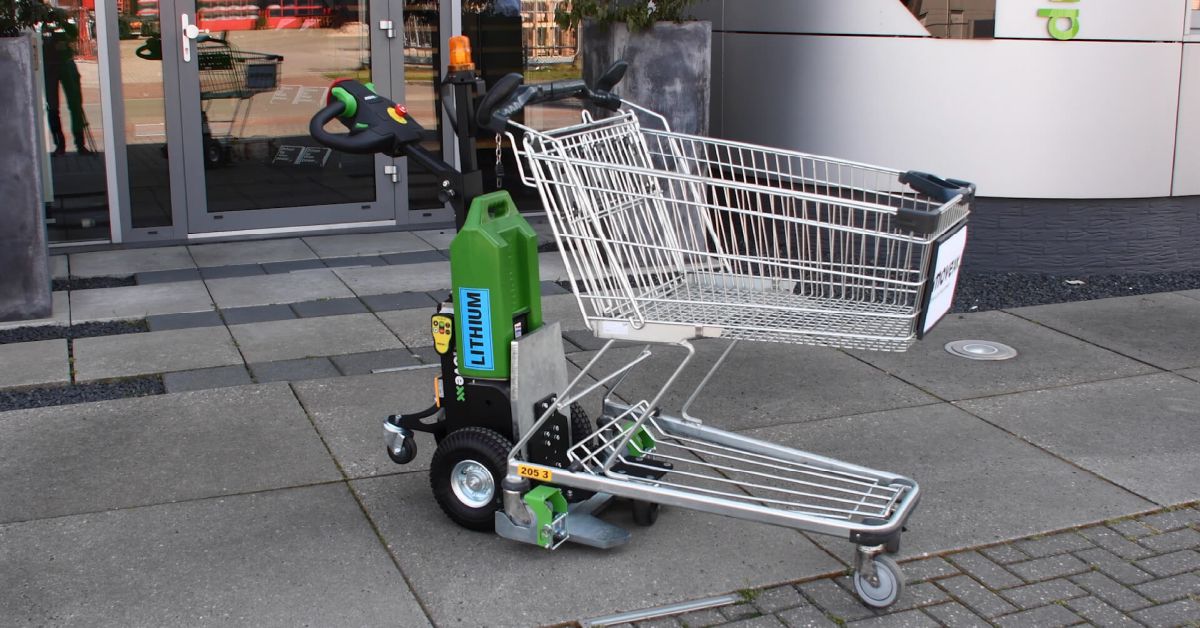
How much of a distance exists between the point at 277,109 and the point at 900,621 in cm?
684

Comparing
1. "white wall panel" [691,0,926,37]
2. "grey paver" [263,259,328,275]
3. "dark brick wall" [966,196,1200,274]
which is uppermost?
"white wall panel" [691,0,926,37]

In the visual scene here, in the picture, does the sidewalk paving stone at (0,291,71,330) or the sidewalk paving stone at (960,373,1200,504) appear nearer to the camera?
the sidewalk paving stone at (960,373,1200,504)

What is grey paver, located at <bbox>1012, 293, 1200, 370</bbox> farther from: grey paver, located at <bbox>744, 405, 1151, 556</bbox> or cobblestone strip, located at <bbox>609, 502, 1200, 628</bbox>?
cobblestone strip, located at <bbox>609, 502, 1200, 628</bbox>

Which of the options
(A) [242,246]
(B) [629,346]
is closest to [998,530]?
(B) [629,346]

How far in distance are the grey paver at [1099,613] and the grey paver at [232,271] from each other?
18.7ft

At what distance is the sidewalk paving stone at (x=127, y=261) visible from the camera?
26.1 ft

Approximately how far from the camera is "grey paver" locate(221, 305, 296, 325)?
6.85 meters

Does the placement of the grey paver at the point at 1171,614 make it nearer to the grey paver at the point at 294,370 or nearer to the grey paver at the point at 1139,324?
the grey paver at the point at 1139,324

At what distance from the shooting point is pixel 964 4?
7875mm

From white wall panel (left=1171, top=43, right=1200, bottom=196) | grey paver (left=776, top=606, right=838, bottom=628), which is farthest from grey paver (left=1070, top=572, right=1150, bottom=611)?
white wall panel (left=1171, top=43, right=1200, bottom=196)

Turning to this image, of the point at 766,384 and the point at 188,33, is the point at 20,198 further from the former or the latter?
the point at 766,384

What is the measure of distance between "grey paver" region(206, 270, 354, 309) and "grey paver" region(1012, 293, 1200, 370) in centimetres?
427

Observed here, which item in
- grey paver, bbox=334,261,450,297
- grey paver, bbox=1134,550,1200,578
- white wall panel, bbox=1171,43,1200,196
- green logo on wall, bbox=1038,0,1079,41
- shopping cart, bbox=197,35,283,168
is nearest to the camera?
grey paver, bbox=1134,550,1200,578

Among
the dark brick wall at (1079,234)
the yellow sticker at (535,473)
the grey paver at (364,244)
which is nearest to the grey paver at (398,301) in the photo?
the grey paver at (364,244)
